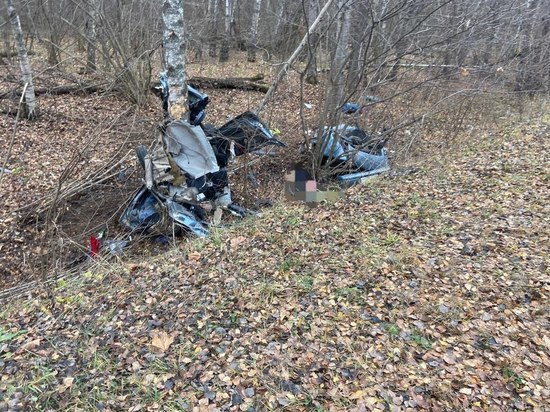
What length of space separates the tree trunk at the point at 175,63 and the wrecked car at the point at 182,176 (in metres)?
0.10

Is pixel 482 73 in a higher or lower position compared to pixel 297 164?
higher


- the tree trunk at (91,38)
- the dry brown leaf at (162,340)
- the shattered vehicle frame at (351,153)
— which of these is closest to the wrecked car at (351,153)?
the shattered vehicle frame at (351,153)

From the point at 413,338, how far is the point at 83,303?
2.79 m

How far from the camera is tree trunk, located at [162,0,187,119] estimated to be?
18.2 feet

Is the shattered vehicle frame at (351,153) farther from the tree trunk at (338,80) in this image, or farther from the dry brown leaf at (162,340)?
the dry brown leaf at (162,340)

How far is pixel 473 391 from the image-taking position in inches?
103

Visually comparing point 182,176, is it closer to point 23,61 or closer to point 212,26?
point 23,61

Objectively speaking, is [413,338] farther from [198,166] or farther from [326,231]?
[198,166]

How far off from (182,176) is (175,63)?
5.12 ft

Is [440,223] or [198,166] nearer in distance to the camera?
[440,223]

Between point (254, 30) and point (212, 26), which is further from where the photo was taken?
point (212, 26)

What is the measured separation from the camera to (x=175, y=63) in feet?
18.5

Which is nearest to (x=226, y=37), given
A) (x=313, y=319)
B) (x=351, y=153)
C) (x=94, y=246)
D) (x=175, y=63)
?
(x=351, y=153)

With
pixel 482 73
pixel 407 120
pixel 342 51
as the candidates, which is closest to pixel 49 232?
pixel 342 51
